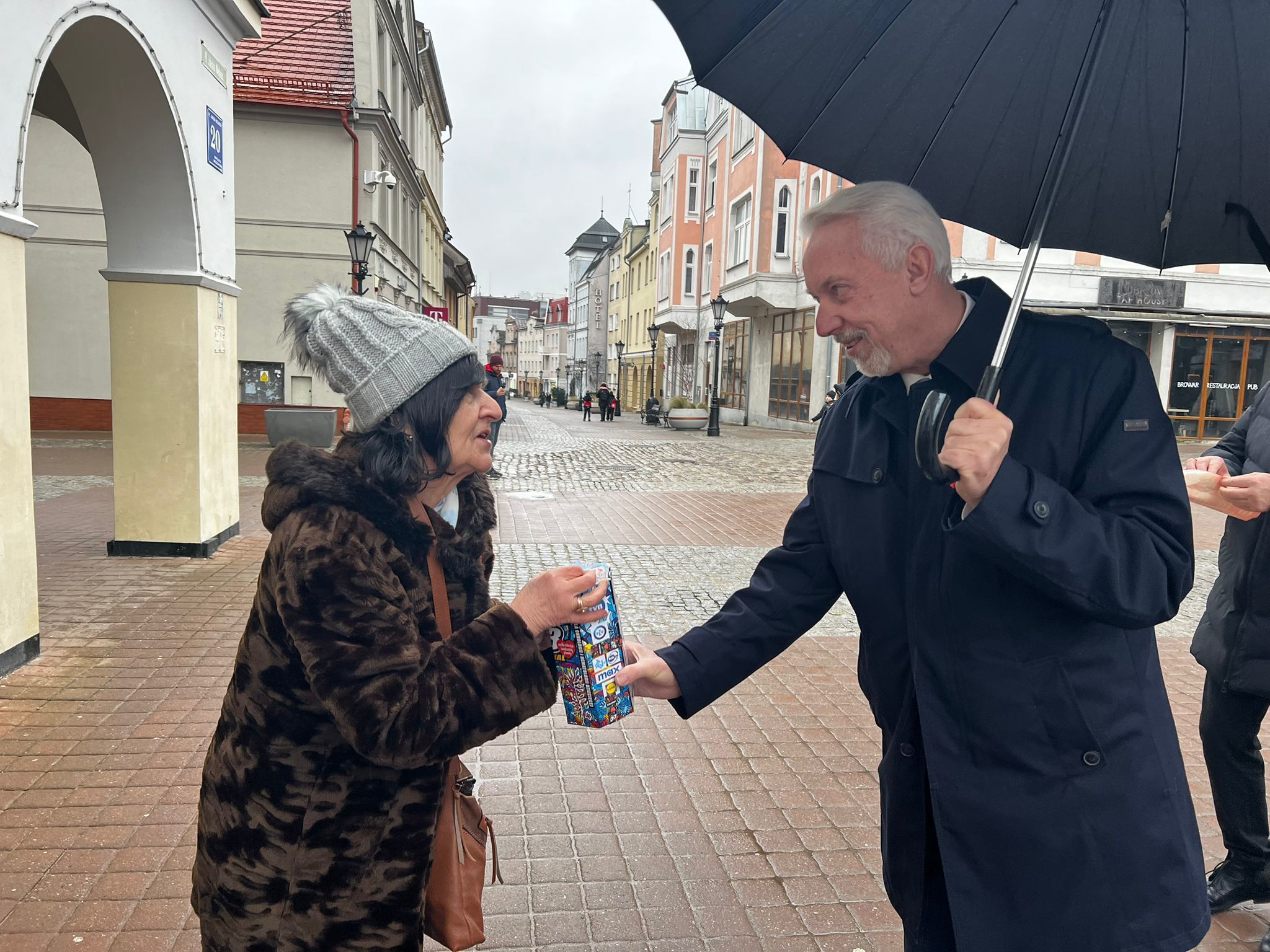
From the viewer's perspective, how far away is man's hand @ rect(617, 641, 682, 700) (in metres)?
2.03

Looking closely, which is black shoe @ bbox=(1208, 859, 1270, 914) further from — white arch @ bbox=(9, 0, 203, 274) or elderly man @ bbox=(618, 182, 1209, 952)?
white arch @ bbox=(9, 0, 203, 274)

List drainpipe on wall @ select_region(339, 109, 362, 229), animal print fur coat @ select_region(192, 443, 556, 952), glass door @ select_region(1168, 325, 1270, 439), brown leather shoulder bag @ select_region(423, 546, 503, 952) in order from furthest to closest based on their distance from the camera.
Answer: glass door @ select_region(1168, 325, 1270, 439), drainpipe on wall @ select_region(339, 109, 362, 229), brown leather shoulder bag @ select_region(423, 546, 503, 952), animal print fur coat @ select_region(192, 443, 556, 952)

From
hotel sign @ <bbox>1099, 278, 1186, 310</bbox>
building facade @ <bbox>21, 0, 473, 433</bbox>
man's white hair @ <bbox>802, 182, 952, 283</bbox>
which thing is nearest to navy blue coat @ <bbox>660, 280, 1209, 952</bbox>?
man's white hair @ <bbox>802, 182, 952, 283</bbox>

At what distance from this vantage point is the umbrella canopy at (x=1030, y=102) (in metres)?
1.61

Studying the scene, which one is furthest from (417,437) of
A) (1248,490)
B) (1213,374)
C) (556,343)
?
(556,343)

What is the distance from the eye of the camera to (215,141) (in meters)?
7.89

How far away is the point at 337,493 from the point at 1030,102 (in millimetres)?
1512

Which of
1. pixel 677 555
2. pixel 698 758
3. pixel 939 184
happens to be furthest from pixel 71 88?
pixel 939 184

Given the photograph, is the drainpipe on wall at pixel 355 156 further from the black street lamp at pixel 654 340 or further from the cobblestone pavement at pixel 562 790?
the black street lamp at pixel 654 340

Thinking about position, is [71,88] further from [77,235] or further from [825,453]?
[77,235]

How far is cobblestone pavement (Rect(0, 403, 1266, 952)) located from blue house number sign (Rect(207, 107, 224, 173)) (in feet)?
11.6

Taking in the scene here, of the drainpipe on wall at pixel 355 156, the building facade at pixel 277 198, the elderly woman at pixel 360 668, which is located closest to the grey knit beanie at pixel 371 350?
the elderly woman at pixel 360 668

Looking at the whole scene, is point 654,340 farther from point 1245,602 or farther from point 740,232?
point 1245,602

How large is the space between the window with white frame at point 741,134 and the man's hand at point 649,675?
29.9 metres
